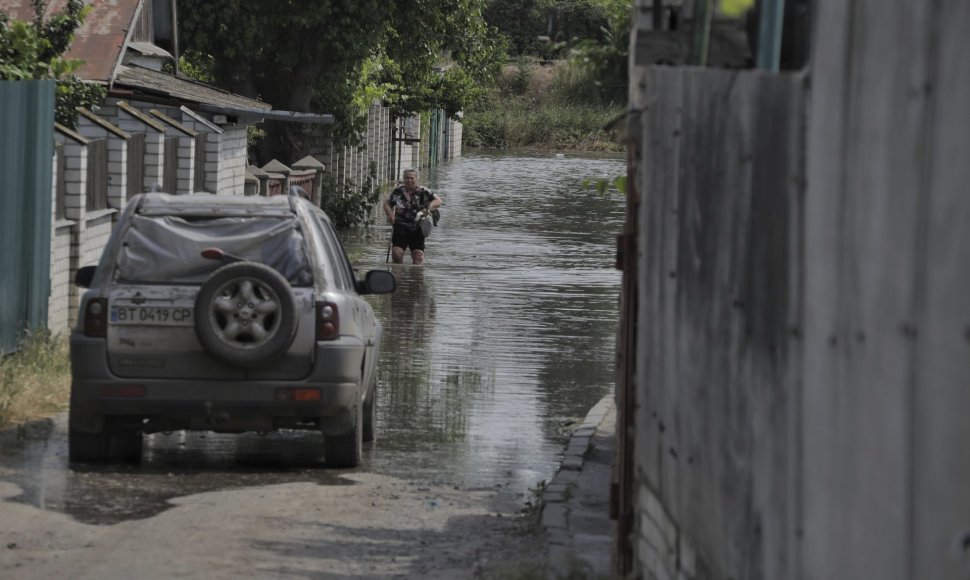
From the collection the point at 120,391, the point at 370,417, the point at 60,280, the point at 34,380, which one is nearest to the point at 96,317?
the point at 120,391

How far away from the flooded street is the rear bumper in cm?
36

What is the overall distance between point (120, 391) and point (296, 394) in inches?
39.0

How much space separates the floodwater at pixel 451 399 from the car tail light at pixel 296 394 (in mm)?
505

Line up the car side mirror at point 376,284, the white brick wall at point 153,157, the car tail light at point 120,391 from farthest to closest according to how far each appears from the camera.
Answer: the white brick wall at point 153,157
the car side mirror at point 376,284
the car tail light at point 120,391

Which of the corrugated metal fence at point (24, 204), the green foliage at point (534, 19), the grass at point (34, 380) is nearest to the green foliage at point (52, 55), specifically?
the corrugated metal fence at point (24, 204)

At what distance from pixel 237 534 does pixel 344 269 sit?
9.76 feet

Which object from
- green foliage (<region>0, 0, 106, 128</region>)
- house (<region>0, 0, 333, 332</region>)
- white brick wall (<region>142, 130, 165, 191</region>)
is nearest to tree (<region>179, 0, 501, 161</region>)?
house (<region>0, 0, 333, 332</region>)

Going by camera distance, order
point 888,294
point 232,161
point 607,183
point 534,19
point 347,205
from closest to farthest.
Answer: point 888,294
point 607,183
point 232,161
point 347,205
point 534,19

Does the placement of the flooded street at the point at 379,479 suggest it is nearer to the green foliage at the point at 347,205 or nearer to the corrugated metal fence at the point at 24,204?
the corrugated metal fence at the point at 24,204

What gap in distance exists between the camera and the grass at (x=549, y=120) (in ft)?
265

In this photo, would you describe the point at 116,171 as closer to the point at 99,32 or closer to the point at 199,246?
the point at 99,32

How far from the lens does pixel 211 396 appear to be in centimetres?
951

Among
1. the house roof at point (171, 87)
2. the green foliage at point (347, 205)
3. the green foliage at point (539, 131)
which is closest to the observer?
the house roof at point (171, 87)

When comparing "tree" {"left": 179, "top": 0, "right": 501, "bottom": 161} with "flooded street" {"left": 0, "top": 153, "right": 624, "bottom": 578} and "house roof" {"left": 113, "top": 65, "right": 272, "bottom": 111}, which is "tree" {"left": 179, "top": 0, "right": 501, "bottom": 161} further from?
"flooded street" {"left": 0, "top": 153, "right": 624, "bottom": 578}
